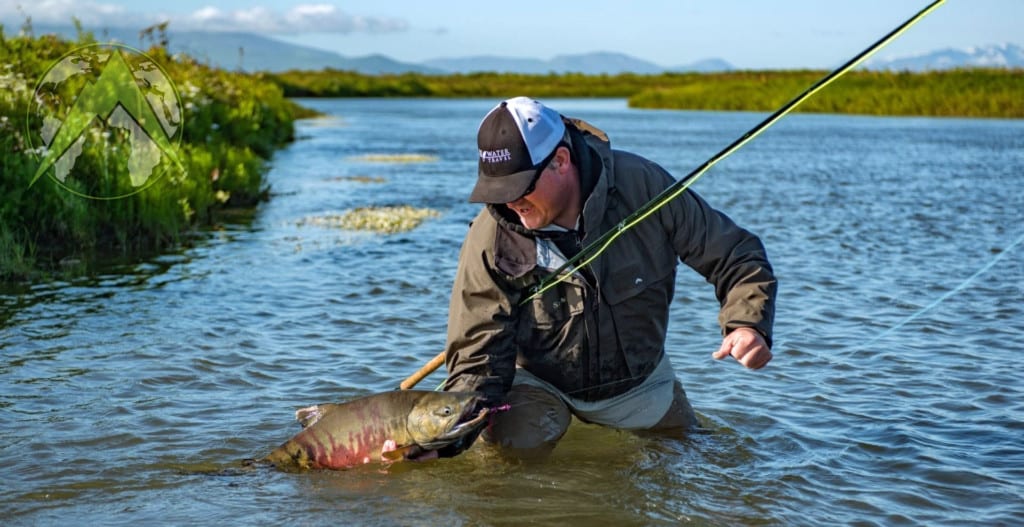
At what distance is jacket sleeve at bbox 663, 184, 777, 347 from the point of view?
4504mm

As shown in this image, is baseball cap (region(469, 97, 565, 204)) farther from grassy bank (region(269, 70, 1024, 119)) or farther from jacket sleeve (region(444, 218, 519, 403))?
grassy bank (region(269, 70, 1024, 119))

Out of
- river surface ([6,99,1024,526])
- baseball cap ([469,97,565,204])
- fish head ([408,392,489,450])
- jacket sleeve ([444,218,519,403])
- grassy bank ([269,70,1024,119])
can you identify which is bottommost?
river surface ([6,99,1024,526])

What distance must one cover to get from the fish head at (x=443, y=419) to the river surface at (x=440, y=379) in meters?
0.41

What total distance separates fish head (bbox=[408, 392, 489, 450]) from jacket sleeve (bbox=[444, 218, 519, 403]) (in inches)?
8.9

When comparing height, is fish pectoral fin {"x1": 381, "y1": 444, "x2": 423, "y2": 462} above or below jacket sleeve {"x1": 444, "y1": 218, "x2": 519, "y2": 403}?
below

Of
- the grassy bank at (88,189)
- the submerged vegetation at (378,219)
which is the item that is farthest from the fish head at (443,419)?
the submerged vegetation at (378,219)

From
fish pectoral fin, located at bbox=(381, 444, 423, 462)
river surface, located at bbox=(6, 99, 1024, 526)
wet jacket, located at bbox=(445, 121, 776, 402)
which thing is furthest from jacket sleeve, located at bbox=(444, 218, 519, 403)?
river surface, located at bbox=(6, 99, 1024, 526)

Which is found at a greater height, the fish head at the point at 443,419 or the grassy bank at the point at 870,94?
the grassy bank at the point at 870,94

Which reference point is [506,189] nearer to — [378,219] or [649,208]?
[649,208]

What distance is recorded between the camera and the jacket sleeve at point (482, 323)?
4.77 meters

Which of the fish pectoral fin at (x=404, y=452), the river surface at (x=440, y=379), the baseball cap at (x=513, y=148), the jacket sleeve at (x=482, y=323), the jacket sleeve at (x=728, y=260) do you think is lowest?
the river surface at (x=440, y=379)
